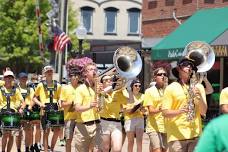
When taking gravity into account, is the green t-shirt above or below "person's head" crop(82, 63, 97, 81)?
above

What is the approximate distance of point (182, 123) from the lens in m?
7.60

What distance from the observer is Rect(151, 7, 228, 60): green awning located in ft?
57.5

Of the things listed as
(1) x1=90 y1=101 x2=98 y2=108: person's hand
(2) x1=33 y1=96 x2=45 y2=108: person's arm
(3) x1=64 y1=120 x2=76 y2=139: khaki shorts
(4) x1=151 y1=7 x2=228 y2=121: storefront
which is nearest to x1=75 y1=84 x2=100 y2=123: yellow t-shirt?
(1) x1=90 y1=101 x2=98 y2=108: person's hand

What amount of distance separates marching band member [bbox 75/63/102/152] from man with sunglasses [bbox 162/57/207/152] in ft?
5.81

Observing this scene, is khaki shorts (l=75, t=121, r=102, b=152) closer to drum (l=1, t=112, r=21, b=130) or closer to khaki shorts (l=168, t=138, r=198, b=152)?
khaki shorts (l=168, t=138, r=198, b=152)

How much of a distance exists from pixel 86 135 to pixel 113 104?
70cm

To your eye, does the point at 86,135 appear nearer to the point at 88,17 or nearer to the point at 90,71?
the point at 90,71

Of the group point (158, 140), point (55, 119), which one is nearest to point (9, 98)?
point (55, 119)

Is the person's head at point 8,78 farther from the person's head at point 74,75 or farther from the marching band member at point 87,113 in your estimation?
the marching band member at point 87,113

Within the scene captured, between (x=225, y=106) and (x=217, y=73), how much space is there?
10.8m

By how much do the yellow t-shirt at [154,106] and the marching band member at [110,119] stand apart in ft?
2.62

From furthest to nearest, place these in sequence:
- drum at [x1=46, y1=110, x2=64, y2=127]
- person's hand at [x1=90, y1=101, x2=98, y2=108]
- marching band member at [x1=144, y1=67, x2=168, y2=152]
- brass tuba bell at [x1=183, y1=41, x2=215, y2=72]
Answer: drum at [x1=46, y1=110, x2=64, y2=127], marching band member at [x1=144, y1=67, x2=168, y2=152], person's hand at [x1=90, y1=101, x2=98, y2=108], brass tuba bell at [x1=183, y1=41, x2=215, y2=72]

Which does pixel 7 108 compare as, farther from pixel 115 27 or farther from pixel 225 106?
pixel 115 27

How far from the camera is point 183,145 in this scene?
7531mm
